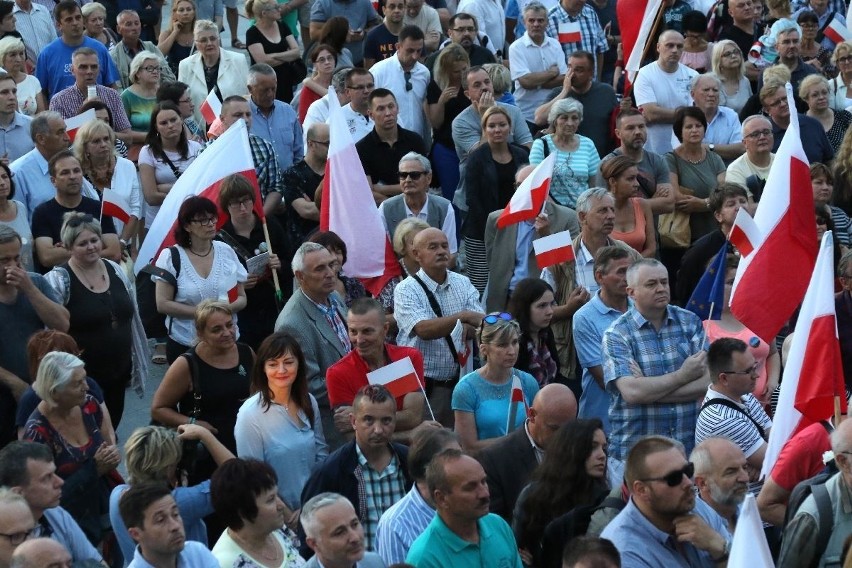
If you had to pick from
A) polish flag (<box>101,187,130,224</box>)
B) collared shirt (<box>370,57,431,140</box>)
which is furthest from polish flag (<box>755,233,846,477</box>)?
collared shirt (<box>370,57,431,140</box>)

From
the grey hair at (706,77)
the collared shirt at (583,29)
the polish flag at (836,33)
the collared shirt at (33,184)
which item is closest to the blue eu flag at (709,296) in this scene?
the grey hair at (706,77)

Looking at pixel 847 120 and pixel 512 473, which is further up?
pixel 512 473

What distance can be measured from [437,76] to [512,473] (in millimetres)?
6485

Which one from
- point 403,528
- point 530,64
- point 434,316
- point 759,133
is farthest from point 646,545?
point 530,64

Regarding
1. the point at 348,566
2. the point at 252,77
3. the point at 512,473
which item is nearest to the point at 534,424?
the point at 512,473

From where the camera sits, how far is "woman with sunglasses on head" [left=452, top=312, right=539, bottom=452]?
9.02 metres

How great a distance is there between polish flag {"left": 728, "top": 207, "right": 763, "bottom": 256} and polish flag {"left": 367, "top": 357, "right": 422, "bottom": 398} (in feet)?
6.59

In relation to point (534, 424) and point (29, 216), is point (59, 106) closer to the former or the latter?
point (29, 216)

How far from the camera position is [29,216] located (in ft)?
38.0

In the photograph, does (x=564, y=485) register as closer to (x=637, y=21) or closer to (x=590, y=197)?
(x=590, y=197)

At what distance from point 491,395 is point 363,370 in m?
0.69

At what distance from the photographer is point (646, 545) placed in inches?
271

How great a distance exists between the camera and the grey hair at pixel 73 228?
10047 millimetres

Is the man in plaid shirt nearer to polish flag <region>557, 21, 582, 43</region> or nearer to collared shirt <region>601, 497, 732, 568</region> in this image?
collared shirt <region>601, 497, 732, 568</region>
